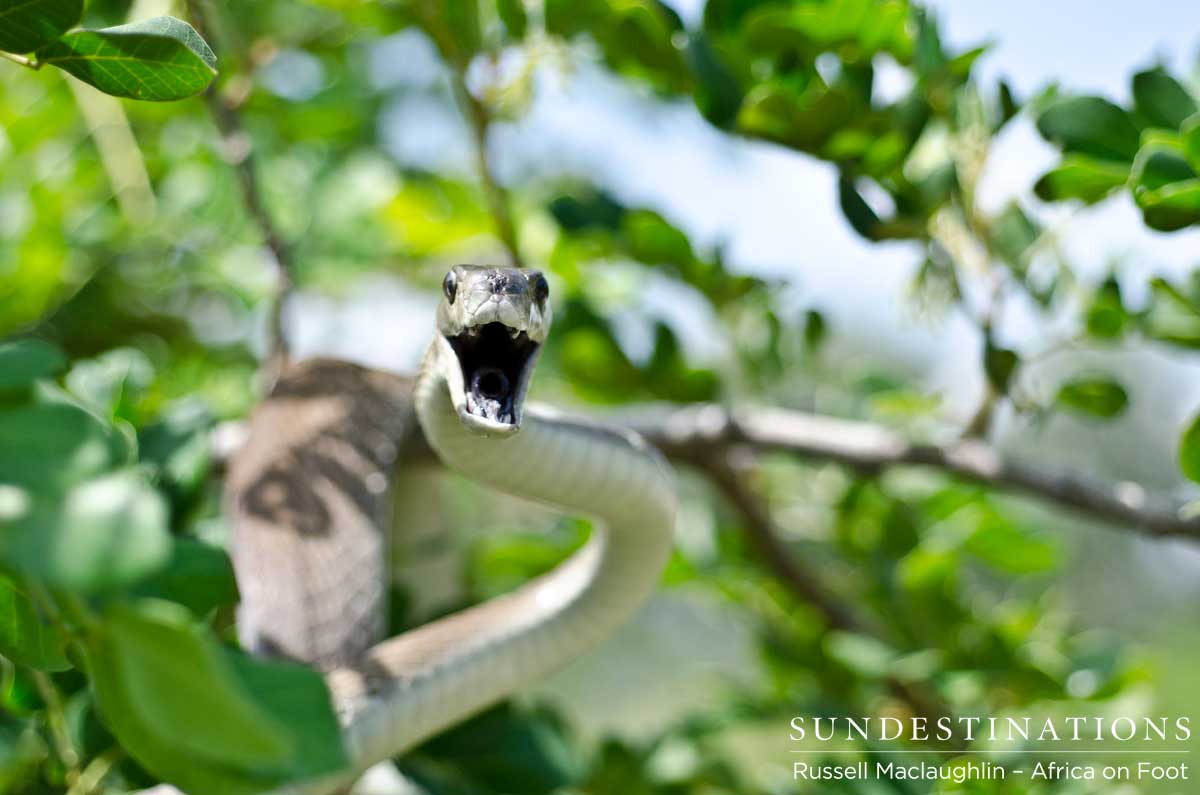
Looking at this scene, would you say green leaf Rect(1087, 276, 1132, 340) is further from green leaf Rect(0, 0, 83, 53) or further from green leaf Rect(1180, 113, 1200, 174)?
green leaf Rect(0, 0, 83, 53)

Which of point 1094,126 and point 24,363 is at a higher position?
point 24,363

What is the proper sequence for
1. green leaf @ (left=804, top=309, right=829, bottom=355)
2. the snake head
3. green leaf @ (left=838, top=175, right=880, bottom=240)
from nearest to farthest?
the snake head, green leaf @ (left=838, top=175, right=880, bottom=240), green leaf @ (left=804, top=309, right=829, bottom=355)

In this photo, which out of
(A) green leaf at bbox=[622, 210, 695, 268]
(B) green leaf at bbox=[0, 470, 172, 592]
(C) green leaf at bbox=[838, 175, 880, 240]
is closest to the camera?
(B) green leaf at bbox=[0, 470, 172, 592]

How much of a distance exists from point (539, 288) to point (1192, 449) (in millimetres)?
578

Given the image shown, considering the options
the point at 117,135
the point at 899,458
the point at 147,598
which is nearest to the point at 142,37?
the point at 147,598

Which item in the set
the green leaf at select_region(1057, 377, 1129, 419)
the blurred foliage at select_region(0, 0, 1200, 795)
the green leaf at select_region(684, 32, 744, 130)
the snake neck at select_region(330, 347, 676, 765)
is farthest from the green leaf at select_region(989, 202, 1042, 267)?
the snake neck at select_region(330, 347, 676, 765)

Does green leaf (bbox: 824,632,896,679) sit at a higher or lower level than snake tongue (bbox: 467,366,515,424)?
lower

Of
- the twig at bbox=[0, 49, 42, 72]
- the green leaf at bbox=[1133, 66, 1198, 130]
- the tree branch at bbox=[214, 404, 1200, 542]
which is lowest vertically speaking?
the tree branch at bbox=[214, 404, 1200, 542]

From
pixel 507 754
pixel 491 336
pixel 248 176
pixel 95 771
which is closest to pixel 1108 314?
pixel 491 336

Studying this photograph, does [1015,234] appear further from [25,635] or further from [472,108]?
[25,635]

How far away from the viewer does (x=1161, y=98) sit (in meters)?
1.09

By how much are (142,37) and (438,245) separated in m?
1.46

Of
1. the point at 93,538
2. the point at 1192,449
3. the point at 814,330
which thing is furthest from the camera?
the point at 814,330

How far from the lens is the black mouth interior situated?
102 cm
